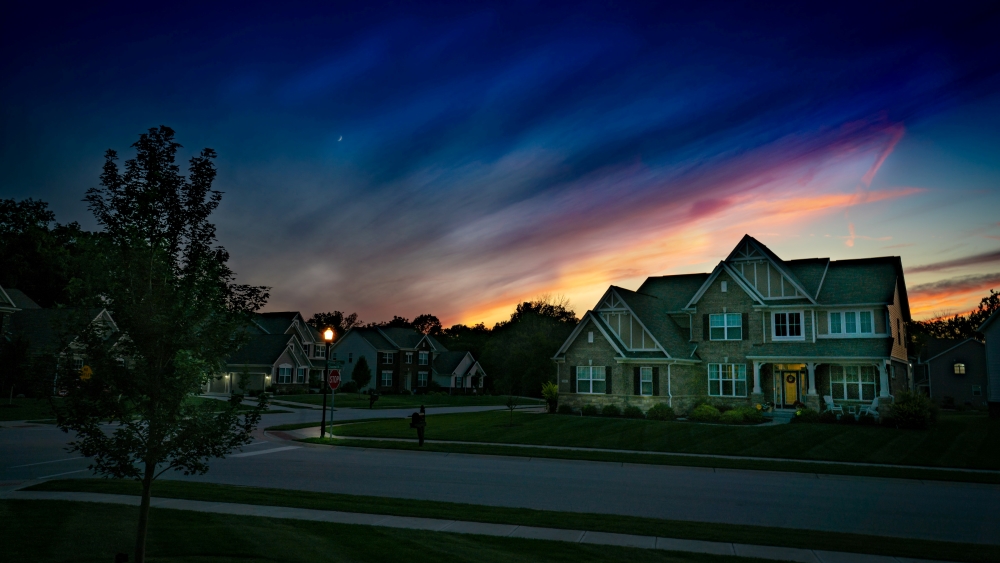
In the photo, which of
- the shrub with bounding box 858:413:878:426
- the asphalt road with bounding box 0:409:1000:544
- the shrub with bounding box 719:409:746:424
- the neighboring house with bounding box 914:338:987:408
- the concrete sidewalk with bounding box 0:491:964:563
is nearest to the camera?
the concrete sidewalk with bounding box 0:491:964:563

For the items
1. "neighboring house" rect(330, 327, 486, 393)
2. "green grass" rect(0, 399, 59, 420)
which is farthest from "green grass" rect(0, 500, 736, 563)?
"neighboring house" rect(330, 327, 486, 393)

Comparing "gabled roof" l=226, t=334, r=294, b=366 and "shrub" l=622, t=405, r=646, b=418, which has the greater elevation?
"gabled roof" l=226, t=334, r=294, b=366

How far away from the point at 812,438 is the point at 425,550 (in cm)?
2249

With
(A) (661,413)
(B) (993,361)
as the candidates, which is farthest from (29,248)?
(B) (993,361)

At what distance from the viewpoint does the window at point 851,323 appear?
1428 inches

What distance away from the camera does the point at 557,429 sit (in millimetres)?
31672

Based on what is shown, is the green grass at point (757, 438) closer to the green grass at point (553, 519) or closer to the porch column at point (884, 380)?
the porch column at point (884, 380)

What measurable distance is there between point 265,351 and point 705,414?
5200 cm

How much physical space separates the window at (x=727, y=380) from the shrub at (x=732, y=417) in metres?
4.99

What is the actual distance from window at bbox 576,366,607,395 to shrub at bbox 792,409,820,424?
11.1 meters

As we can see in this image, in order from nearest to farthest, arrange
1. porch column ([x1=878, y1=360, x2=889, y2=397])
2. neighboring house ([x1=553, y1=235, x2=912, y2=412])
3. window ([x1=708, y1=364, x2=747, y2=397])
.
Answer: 1. porch column ([x1=878, y1=360, x2=889, y2=397])
2. neighboring house ([x1=553, y1=235, x2=912, y2=412])
3. window ([x1=708, y1=364, x2=747, y2=397])

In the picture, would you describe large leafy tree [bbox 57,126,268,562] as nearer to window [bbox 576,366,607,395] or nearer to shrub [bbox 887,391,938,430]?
shrub [bbox 887,391,938,430]

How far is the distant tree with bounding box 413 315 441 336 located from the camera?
164375 mm

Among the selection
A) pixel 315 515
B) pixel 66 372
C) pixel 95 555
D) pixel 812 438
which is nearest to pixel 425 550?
pixel 315 515
